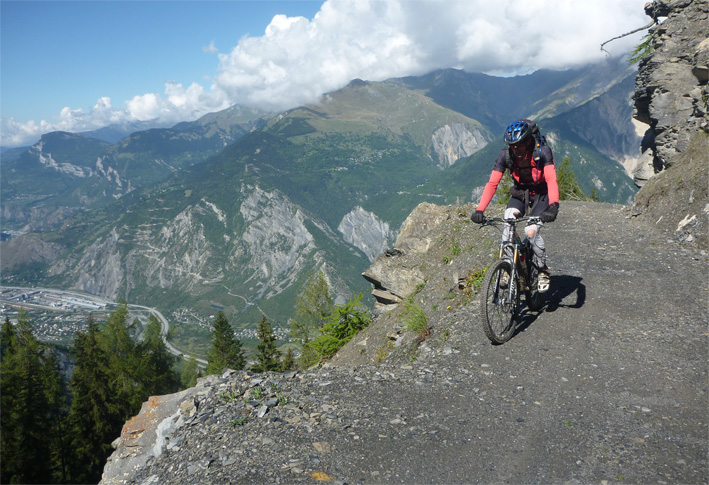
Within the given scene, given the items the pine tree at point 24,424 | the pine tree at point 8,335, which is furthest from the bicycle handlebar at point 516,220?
the pine tree at point 8,335

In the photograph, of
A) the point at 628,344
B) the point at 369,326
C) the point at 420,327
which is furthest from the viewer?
the point at 369,326

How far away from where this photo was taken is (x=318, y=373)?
852 centimetres

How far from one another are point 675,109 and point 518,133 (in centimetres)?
1872

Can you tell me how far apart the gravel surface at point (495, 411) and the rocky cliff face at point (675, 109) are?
6961mm

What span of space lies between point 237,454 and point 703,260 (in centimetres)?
1362

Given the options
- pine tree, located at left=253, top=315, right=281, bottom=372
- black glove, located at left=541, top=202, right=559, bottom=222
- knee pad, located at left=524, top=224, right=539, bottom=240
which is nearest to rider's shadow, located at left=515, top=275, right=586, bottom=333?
knee pad, located at left=524, top=224, right=539, bottom=240

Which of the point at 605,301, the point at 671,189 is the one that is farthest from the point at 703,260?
the point at 671,189

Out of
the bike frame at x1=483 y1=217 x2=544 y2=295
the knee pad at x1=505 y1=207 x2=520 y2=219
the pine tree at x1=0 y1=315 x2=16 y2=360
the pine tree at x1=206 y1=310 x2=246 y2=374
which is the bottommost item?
the pine tree at x1=206 y1=310 x2=246 y2=374

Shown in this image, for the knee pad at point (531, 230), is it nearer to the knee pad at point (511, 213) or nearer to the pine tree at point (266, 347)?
the knee pad at point (511, 213)

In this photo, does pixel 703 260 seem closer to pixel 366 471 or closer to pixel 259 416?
pixel 366 471

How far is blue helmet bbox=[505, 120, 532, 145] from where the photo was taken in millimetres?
8328

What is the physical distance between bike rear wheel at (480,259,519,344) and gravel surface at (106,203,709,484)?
1.39ft

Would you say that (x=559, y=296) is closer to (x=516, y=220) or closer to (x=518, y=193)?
(x=518, y=193)

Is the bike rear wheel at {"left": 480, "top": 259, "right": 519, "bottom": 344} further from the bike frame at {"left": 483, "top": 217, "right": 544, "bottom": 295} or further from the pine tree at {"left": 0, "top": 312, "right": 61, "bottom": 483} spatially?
the pine tree at {"left": 0, "top": 312, "right": 61, "bottom": 483}
